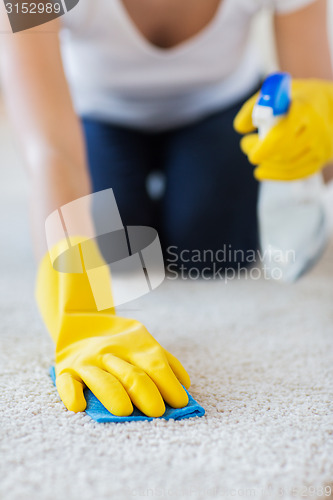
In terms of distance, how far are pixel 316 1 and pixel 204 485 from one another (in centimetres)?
90

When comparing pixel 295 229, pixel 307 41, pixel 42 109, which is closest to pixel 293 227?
pixel 295 229

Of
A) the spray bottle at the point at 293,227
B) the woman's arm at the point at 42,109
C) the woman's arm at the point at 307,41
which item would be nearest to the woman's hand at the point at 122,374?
the woman's arm at the point at 42,109

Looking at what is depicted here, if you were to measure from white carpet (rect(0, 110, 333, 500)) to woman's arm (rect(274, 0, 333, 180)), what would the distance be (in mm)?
441

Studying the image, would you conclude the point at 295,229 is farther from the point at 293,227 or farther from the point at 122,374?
the point at 122,374

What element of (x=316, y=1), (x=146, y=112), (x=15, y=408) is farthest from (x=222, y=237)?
(x=15, y=408)

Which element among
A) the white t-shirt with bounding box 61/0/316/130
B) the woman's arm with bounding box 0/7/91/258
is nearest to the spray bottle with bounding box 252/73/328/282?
the white t-shirt with bounding box 61/0/316/130

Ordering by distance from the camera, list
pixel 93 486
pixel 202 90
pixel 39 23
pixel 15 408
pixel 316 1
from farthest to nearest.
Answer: pixel 202 90 < pixel 316 1 < pixel 39 23 < pixel 15 408 < pixel 93 486

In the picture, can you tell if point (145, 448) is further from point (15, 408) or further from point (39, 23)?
point (39, 23)

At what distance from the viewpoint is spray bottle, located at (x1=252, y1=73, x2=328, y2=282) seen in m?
1.08

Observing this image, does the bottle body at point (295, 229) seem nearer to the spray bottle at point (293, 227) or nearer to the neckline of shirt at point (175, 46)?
the spray bottle at point (293, 227)

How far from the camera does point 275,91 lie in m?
0.74

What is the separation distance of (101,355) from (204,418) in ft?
0.42

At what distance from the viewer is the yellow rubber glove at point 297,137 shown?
812mm

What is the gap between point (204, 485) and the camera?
452 millimetres
